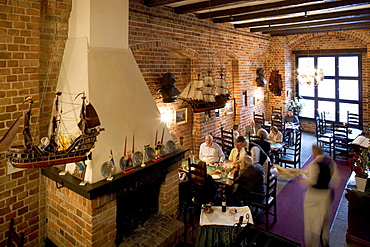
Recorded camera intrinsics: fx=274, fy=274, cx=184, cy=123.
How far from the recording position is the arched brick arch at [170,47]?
16.6 feet

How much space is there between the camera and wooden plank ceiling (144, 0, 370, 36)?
197 inches

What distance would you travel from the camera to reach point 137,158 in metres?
3.50

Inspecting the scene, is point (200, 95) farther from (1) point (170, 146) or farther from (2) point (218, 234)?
→ (2) point (218, 234)

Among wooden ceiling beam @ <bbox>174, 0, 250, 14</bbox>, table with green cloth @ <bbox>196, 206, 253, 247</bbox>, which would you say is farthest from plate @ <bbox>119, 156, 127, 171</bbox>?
wooden ceiling beam @ <bbox>174, 0, 250, 14</bbox>

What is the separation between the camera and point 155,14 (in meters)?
5.32

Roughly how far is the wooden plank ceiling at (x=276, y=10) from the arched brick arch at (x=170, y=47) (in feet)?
2.23

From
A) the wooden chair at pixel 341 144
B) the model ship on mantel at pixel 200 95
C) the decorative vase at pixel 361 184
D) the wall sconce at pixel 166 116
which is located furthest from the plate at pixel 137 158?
the wooden chair at pixel 341 144

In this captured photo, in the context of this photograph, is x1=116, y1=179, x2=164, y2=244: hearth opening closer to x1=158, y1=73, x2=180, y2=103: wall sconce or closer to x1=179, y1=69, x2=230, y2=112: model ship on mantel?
x1=179, y1=69, x2=230, y2=112: model ship on mantel

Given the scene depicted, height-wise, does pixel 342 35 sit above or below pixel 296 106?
above

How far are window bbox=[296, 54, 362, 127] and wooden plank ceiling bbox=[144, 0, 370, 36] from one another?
6.78 feet

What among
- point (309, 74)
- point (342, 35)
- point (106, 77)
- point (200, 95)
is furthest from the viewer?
point (342, 35)

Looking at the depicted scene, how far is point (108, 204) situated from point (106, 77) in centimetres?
154

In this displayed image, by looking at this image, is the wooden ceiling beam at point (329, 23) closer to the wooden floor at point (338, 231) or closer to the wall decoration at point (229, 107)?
the wall decoration at point (229, 107)

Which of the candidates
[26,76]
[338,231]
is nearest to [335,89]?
[338,231]
